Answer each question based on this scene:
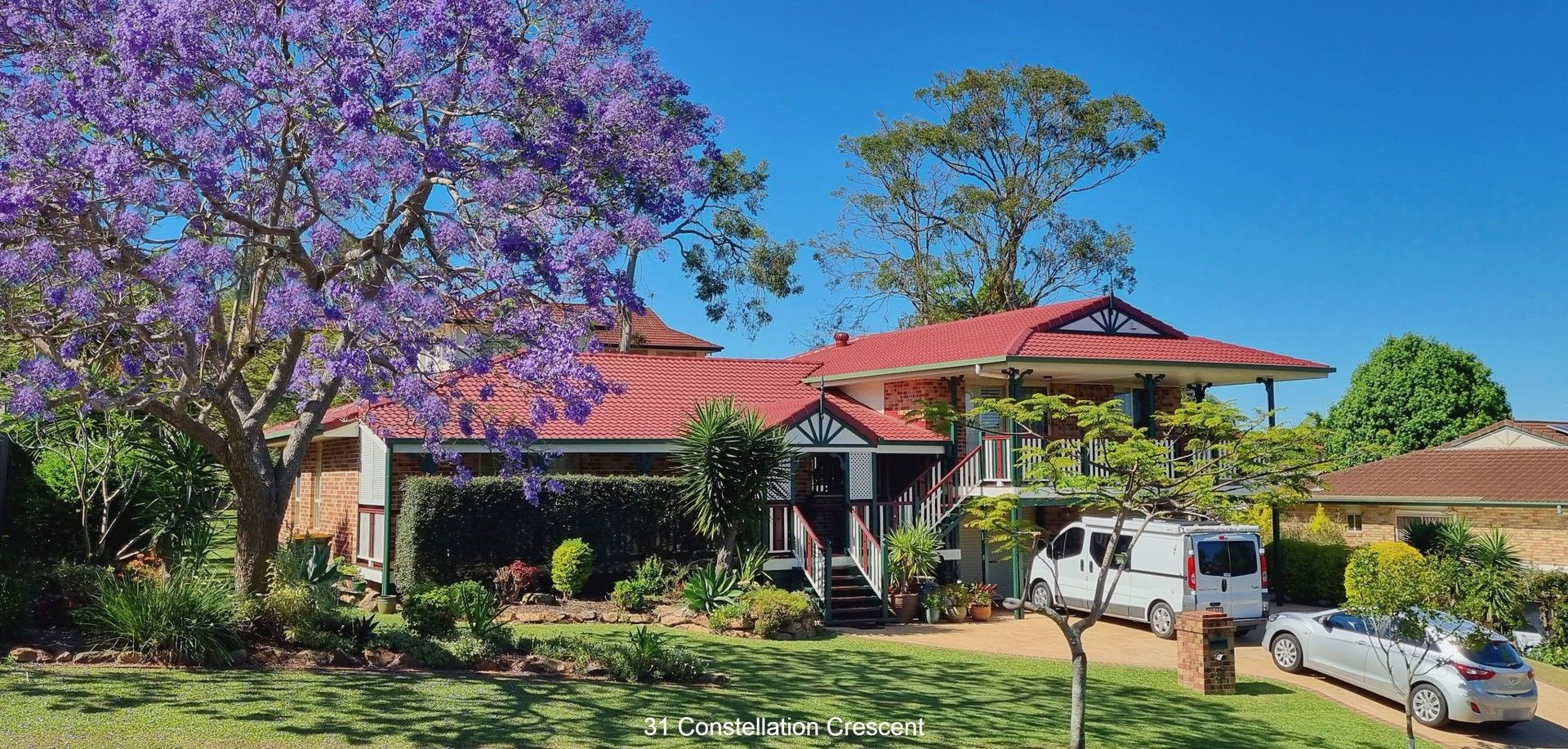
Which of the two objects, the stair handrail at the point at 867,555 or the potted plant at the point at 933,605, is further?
the potted plant at the point at 933,605

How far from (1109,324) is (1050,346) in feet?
9.10

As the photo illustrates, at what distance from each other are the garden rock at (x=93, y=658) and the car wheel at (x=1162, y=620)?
47.9ft

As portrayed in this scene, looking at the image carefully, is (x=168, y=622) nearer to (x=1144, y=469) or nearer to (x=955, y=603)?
(x=1144, y=469)

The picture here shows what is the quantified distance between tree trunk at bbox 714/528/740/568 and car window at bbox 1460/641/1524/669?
33.9 ft

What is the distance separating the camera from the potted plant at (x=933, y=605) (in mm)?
19141

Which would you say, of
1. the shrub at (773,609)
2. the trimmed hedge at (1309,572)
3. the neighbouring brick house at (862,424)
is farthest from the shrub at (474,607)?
the trimmed hedge at (1309,572)

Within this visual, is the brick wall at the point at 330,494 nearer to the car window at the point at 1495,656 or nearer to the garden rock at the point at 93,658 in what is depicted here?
the garden rock at the point at 93,658

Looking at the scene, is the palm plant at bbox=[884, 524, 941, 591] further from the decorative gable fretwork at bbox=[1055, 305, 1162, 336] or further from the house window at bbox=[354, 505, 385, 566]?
the house window at bbox=[354, 505, 385, 566]

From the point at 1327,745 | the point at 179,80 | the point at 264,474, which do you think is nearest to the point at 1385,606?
the point at 1327,745

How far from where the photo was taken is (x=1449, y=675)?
13.2 meters

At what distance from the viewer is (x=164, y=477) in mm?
15484

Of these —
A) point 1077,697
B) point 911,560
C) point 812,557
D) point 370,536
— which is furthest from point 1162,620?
point 370,536

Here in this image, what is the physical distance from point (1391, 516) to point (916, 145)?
21.0 m

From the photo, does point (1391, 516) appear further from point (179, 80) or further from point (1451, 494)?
point (179, 80)
